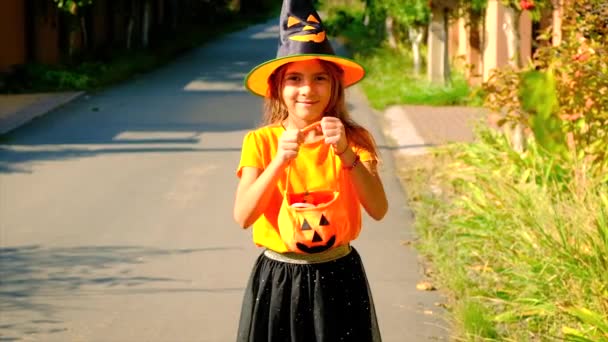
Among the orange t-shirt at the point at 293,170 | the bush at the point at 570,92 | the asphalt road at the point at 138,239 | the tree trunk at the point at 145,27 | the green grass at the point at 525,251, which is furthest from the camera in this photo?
the tree trunk at the point at 145,27

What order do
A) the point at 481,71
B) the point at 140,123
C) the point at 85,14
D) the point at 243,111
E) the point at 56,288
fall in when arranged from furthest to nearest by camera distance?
1. the point at 85,14
2. the point at 481,71
3. the point at 243,111
4. the point at 140,123
5. the point at 56,288

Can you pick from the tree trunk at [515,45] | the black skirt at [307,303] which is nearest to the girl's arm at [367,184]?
the black skirt at [307,303]

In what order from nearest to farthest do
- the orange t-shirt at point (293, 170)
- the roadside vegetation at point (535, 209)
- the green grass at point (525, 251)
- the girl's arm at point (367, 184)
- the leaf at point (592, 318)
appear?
the girl's arm at point (367, 184), the orange t-shirt at point (293, 170), the leaf at point (592, 318), the green grass at point (525, 251), the roadside vegetation at point (535, 209)

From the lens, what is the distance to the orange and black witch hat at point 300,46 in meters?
3.79

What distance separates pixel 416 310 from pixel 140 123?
10.4 meters

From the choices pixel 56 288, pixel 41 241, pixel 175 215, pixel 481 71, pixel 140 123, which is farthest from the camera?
pixel 481 71

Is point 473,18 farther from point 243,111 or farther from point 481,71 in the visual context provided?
point 243,111

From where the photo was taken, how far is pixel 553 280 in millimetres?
6098

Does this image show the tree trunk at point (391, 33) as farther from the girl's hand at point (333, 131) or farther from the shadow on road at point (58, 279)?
the girl's hand at point (333, 131)

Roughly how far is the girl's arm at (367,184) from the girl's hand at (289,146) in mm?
152

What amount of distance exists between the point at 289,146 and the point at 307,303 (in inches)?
22.7

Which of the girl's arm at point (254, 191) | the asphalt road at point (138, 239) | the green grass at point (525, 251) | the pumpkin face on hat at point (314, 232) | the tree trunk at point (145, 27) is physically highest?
the girl's arm at point (254, 191)

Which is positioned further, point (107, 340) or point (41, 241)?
point (41, 241)

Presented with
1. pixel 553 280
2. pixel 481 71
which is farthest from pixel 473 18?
pixel 553 280
